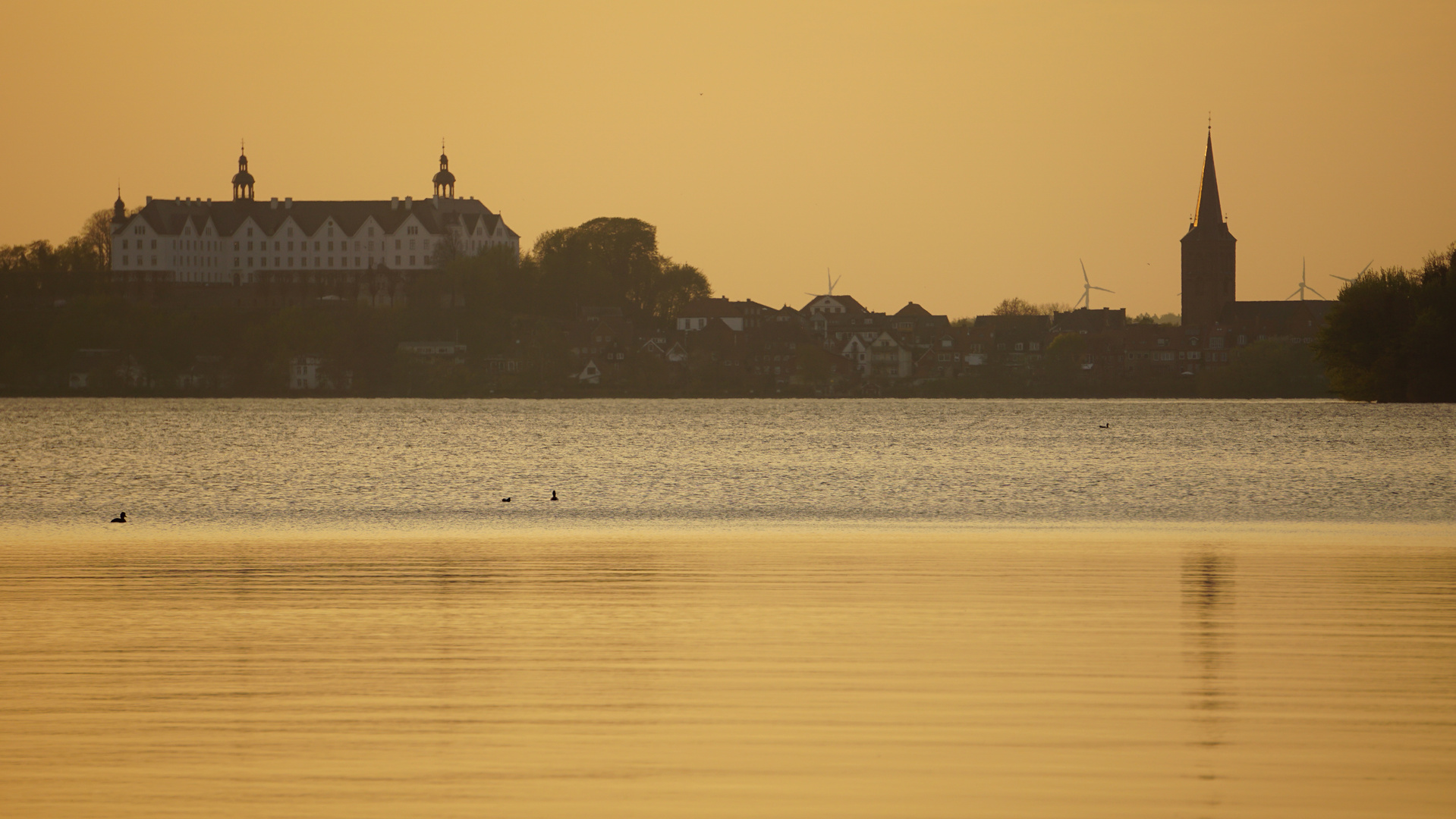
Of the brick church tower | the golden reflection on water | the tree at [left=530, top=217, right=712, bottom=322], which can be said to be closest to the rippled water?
the golden reflection on water

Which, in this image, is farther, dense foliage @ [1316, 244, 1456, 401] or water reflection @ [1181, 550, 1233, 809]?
dense foliage @ [1316, 244, 1456, 401]

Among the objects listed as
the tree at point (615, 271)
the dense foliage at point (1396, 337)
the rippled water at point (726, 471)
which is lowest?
the rippled water at point (726, 471)

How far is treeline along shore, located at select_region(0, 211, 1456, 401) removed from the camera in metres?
164

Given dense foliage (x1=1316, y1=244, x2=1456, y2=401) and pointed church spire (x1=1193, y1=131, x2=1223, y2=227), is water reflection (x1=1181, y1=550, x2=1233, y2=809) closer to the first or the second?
dense foliage (x1=1316, y1=244, x2=1456, y2=401)

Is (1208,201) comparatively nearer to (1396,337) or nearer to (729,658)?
(1396,337)

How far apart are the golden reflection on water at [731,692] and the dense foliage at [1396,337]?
63.9m

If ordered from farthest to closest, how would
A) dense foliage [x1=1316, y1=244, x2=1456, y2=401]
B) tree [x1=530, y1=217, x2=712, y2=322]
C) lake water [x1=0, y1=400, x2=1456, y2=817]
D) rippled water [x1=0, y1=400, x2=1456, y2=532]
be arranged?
tree [x1=530, y1=217, x2=712, y2=322] → dense foliage [x1=1316, y1=244, x2=1456, y2=401] → rippled water [x1=0, y1=400, x2=1456, y2=532] → lake water [x1=0, y1=400, x2=1456, y2=817]

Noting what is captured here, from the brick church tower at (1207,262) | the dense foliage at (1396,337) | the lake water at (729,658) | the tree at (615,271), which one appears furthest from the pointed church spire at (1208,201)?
the lake water at (729,658)

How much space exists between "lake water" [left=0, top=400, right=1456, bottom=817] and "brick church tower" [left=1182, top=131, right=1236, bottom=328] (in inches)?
6695

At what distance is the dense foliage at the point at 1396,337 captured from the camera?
7738 centimetres

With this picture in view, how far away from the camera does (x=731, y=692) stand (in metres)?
11.4

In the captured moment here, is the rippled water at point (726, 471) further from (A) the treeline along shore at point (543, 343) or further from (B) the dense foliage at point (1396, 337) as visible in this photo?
(A) the treeline along shore at point (543, 343)

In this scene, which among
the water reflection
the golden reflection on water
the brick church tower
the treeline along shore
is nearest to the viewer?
the golden reflection on water

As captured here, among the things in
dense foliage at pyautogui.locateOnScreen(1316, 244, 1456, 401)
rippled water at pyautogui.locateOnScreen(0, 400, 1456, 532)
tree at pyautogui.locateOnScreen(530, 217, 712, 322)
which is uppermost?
tree at pyautogui.locateOnScreen(530, 217, 712, 322)
